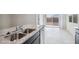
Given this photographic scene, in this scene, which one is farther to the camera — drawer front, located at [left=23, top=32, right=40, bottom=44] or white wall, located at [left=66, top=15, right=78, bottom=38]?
white wall, located at [left=66, top=15, right=78, bottom=38]

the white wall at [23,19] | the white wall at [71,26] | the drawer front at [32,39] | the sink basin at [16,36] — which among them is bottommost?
the drawer front at [32,39]

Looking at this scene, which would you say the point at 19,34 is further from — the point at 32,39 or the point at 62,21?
the point at 62,21

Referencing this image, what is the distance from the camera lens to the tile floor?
1731 millimetres

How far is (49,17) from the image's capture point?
1770mm

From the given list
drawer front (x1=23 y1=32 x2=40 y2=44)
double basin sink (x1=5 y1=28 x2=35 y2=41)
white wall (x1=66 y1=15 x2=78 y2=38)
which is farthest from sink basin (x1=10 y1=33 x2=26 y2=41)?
white wall (x1=66 y1=15 x2=78 y2=38)

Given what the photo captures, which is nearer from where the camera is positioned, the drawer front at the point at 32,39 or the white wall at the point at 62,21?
the drawer front at the point at 32,39

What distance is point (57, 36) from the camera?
1.81 m

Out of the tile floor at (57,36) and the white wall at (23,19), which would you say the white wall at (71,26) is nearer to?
the tile floor at (57,36)

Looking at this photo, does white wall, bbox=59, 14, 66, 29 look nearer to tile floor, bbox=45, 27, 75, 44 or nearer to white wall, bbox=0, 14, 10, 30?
tile floor, bbox=45, 27, 75, 44

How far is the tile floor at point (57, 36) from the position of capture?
5.68ft

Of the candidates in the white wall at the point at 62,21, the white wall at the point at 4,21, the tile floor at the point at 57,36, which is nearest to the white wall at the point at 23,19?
the white wall at the point at 4,21
